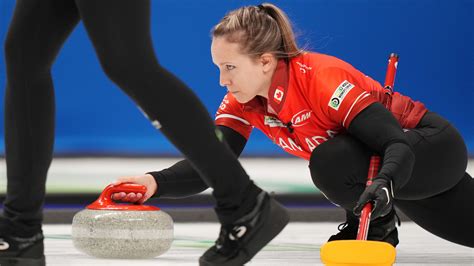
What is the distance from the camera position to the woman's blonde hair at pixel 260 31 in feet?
6.26

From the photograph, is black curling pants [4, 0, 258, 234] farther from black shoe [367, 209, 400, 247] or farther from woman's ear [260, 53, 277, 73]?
black shoe [367, 209, 400, 247]

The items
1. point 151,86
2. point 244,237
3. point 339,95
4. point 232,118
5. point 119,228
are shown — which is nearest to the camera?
point 151,86

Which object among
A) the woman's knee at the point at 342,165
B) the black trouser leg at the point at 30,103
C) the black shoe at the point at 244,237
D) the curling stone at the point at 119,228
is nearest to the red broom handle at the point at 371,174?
the woman's knee at the point at 342,165

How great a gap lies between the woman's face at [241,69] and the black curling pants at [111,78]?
0.56m

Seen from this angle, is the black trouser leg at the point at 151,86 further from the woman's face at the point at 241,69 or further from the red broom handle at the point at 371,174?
the woman's face at the point at 241,69

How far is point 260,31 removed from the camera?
1935 mm

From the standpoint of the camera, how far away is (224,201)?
1309 millimetres

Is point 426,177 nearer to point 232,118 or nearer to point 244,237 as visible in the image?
point 232,118

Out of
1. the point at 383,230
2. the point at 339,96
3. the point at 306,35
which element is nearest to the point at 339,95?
the point at 339,96

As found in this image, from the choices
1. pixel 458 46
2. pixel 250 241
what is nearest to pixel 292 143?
pixel 250 241

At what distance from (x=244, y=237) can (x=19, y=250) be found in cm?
38

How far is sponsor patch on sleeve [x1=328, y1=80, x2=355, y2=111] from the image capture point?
1.87 metres

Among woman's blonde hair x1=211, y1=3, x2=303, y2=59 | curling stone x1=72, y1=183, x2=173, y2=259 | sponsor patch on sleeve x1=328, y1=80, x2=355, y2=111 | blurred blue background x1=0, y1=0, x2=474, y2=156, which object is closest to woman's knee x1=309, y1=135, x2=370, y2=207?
sponsor patch on sleeve x1=328, y1=80, x2=355, y2=111

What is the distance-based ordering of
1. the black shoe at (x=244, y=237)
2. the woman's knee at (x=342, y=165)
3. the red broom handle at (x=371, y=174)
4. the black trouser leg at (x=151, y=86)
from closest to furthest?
the black trouser leg at (x=151, y=86)
the black shoe at (x=244, y=237)
the red broom handle at (x=371, y=174)
the woman's knee at (x=342, y=165)
